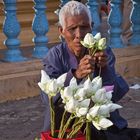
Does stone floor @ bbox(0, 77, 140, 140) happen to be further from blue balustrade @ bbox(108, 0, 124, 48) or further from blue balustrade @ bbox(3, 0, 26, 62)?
blue balustrade @ bbox(108, 0, 124, 48)

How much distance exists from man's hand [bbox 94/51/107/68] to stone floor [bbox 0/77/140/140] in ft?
5.75

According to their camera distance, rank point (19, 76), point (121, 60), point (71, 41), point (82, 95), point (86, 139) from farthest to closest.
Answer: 1. point (121, 60)
2. point (19, 76)
3. point (71, 41)
4. point (86, 139)
5. point (82, 95)

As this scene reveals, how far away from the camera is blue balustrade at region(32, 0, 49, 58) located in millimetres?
5570

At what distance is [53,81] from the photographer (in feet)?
7.59

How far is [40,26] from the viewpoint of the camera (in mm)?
5609

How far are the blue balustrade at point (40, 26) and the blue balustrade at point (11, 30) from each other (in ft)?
0.81

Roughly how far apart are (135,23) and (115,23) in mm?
382

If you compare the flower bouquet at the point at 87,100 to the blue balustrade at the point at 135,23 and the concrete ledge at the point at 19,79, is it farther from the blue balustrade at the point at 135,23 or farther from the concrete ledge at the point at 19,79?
the blue balustrade at the point at 135,23

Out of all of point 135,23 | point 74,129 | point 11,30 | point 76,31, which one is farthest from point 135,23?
point 74,129

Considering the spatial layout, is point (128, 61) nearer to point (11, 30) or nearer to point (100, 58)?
point (11, 30)

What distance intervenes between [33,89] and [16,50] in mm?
459

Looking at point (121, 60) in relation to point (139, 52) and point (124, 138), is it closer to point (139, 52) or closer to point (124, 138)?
point (139, 52)

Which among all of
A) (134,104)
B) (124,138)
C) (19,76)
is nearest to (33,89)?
(19,76)

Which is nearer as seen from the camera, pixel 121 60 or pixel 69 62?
pixel 69 62
